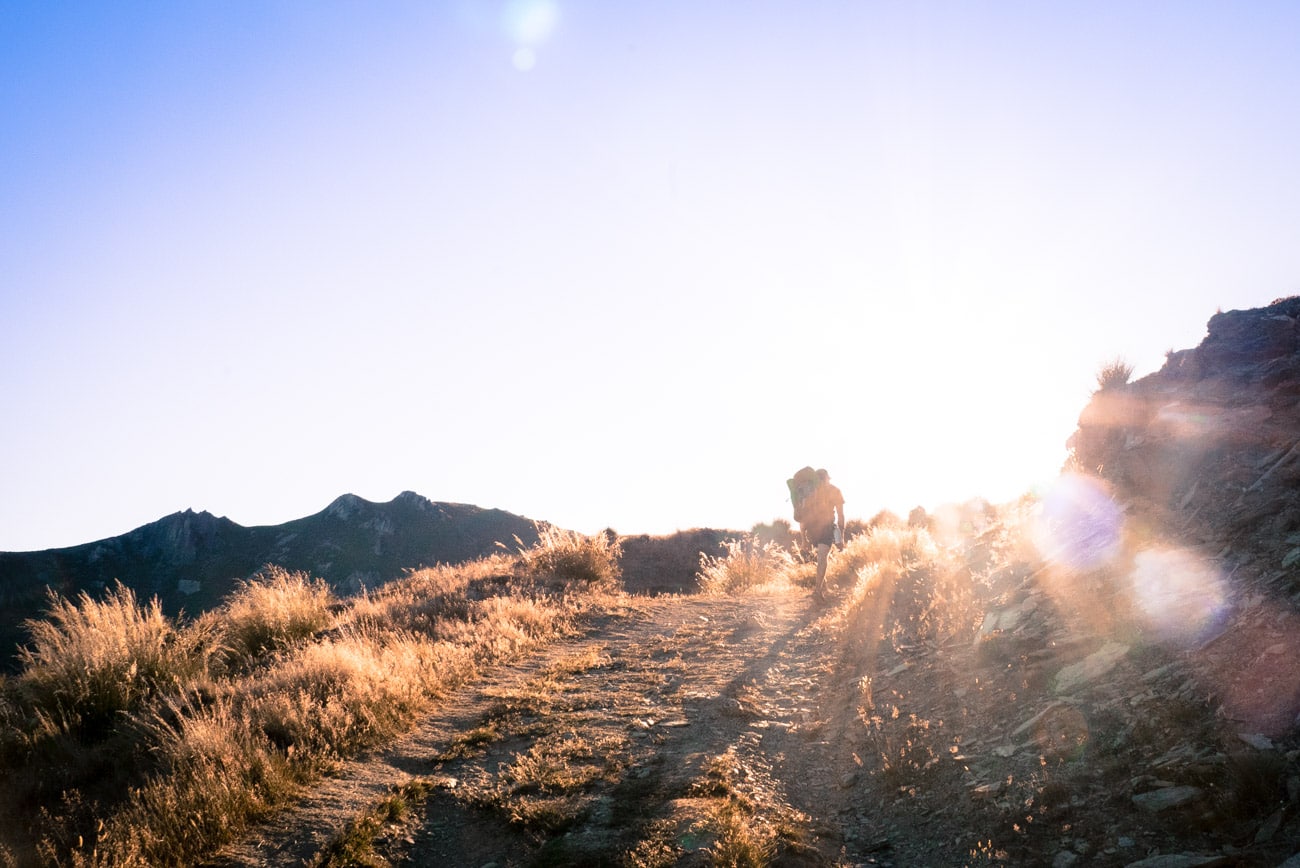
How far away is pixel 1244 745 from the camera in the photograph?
3.86 meters

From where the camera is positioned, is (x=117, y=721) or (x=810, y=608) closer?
(x=117, y=721)

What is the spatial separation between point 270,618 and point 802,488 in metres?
11.0

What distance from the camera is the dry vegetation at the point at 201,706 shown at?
4.91m

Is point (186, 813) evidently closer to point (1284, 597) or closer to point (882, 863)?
point (882, 863)

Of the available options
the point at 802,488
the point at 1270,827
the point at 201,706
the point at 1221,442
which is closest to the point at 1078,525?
the point at 1221,442

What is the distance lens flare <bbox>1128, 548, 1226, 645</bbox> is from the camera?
516 centimetres

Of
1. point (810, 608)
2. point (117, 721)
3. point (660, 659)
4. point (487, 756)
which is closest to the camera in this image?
point (487, 756)

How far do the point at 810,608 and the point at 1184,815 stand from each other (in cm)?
983

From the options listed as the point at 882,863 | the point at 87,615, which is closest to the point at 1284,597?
the point at 882,863

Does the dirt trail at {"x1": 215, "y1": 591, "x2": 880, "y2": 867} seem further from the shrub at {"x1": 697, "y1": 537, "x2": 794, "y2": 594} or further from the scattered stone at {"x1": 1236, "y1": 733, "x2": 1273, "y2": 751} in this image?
the shrub at {"x1": 697, "y1": 537, "x2": 794, "y2": 594}

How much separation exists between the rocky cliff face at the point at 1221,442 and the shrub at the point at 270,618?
12.1m

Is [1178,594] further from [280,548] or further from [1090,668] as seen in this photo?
A: [280,548]

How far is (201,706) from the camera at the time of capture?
6.43 m

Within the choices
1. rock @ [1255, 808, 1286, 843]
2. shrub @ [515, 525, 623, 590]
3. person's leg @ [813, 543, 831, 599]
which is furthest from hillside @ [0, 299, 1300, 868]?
shrub @ [515, 525, 623, 590]
